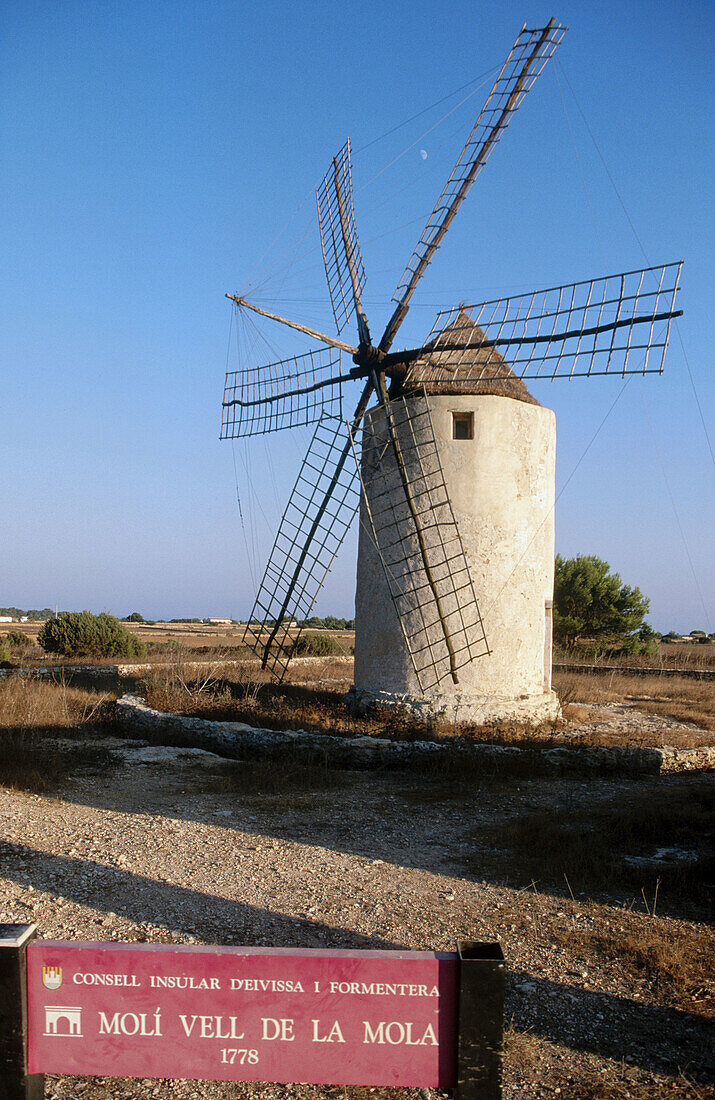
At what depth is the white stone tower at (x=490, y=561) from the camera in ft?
33.4

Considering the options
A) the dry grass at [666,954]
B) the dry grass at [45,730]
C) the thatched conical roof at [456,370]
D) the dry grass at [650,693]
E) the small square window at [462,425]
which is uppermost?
the thatched conical roof at [456,370]

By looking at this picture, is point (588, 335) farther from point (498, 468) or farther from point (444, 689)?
point (444, 689)

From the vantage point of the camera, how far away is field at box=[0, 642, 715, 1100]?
10.9ft

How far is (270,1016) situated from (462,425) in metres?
9.03

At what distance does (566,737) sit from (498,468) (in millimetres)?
3428

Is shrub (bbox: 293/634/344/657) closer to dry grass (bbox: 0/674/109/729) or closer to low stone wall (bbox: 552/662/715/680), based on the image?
low stone wall (bbox: 552/662/715/680)

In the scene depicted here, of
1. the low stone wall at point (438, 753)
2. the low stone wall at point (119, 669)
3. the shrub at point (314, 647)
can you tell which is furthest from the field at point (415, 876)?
the shrub at point (314, 647)

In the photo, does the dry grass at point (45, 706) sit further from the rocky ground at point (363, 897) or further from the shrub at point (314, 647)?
the shrub at point (314, 647)

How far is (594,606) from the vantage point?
23375 mm

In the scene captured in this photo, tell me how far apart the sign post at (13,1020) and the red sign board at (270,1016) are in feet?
0.38

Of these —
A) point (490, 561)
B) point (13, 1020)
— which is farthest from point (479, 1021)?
point (490, 561)

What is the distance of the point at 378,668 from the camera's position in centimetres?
1066

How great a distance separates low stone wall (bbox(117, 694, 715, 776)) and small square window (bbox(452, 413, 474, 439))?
3957 mm

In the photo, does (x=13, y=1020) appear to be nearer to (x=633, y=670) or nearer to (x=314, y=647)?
(x=633, y=670)
